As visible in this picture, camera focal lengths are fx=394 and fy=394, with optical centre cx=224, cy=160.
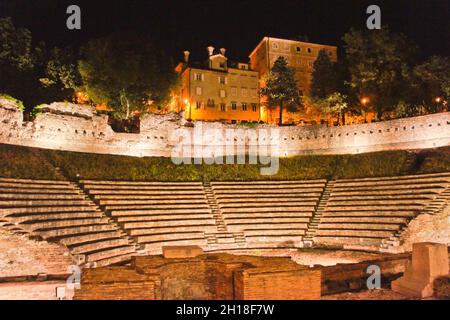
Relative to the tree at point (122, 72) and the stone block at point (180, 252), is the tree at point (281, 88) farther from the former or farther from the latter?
the stone block at point (180, 252)

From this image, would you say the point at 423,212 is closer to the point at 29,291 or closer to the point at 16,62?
the point at 29,291

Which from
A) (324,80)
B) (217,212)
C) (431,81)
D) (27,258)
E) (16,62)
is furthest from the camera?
(324,80)

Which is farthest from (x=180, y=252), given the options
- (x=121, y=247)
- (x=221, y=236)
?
(x=221, y=236)

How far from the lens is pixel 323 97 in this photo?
41.4 metres

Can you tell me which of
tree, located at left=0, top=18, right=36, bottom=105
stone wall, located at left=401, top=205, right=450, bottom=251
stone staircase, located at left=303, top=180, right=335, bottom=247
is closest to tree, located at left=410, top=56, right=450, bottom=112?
stone staircase, located at left=303, top=180, right=335, bottom=247

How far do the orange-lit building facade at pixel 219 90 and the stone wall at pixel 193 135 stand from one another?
1110cm

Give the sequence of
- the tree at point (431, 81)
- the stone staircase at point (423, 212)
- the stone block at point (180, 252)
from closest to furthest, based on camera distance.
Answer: the stone block at point (180, 252) → the stone staircase at point (423, 212) → the tree at point (431, 81)

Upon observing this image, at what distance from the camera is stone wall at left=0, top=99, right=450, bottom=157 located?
24.4m

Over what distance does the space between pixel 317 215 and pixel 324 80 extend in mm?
24204

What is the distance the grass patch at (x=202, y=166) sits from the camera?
21.5m

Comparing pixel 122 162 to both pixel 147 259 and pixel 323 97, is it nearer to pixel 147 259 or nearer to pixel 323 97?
pixel 147 259

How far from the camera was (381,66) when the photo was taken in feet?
125

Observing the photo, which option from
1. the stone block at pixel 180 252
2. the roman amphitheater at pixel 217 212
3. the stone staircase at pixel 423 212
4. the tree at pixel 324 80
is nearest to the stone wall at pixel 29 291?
the roman amphitheater at pixel 217 212
